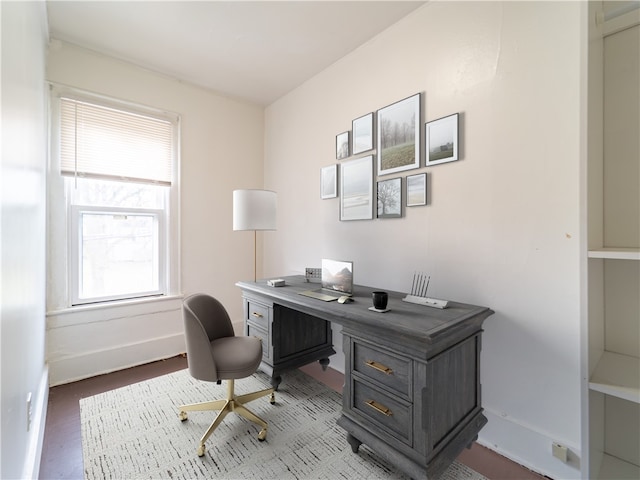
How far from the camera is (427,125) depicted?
6.45 ft

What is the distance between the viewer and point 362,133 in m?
2.40

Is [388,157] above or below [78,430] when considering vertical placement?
above

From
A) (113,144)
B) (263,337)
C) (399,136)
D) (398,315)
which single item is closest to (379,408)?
(398,315)

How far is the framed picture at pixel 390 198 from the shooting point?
2133mm

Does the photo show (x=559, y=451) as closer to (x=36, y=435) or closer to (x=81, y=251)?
(x=36, y=435)

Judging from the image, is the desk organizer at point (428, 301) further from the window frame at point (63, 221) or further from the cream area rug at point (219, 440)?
the window frame at point (63, 221)

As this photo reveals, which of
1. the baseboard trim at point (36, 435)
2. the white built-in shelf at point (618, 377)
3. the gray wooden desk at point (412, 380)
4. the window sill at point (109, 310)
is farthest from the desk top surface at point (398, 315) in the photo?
the window sill at point (109, 310)

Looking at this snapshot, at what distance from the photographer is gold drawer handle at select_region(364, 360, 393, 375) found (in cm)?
143

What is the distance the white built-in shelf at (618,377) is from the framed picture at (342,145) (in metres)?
2.06

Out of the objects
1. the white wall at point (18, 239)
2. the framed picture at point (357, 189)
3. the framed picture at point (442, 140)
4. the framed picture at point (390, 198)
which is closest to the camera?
the white wall at point (18, 239)

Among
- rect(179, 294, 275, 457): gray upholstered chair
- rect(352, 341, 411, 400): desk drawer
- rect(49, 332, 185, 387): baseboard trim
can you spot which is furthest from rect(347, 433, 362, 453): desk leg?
rect(49, 332, 185, 387): baseboard trim

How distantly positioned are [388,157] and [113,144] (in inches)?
98.4

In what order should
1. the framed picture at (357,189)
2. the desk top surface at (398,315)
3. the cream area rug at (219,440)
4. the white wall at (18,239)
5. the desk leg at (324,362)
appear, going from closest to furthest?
the white wall at (18,239) < the desk top surface at (398,315) < the cream area rug at (219,440) < the framed picture at (357,189) < the desk leg at (324,362)

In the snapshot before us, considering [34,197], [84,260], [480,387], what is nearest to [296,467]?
[480,387]
